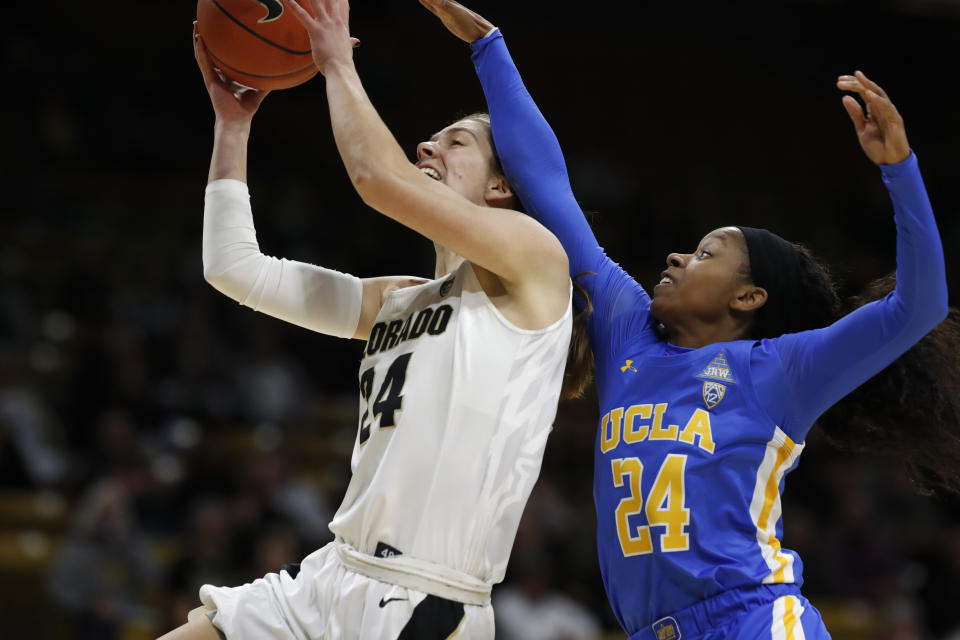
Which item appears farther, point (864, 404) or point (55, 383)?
point (55, 383)

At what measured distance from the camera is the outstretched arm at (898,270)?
2.73 m

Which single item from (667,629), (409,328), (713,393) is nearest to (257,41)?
(409,328)

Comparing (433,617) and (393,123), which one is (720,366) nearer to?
(433,617)

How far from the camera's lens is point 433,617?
2.64m

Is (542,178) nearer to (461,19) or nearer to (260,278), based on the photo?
(461,19)

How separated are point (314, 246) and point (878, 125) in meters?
7.97

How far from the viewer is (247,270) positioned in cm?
323

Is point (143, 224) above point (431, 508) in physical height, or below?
above

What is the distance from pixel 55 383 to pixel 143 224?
2361 millimetres

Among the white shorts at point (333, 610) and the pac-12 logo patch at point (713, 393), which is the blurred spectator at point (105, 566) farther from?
the pac-12 logo patch at point (713, 393)

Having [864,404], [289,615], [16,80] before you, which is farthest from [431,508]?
[16,80]

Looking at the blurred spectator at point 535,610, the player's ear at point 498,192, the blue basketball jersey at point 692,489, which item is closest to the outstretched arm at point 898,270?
the blue basketball jersey at point 692,489

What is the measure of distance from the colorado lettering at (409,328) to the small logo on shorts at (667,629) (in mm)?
914

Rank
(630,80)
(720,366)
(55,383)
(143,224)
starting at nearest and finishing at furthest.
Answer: (720,366) → (55,383) → (143,224) → (630,80)
